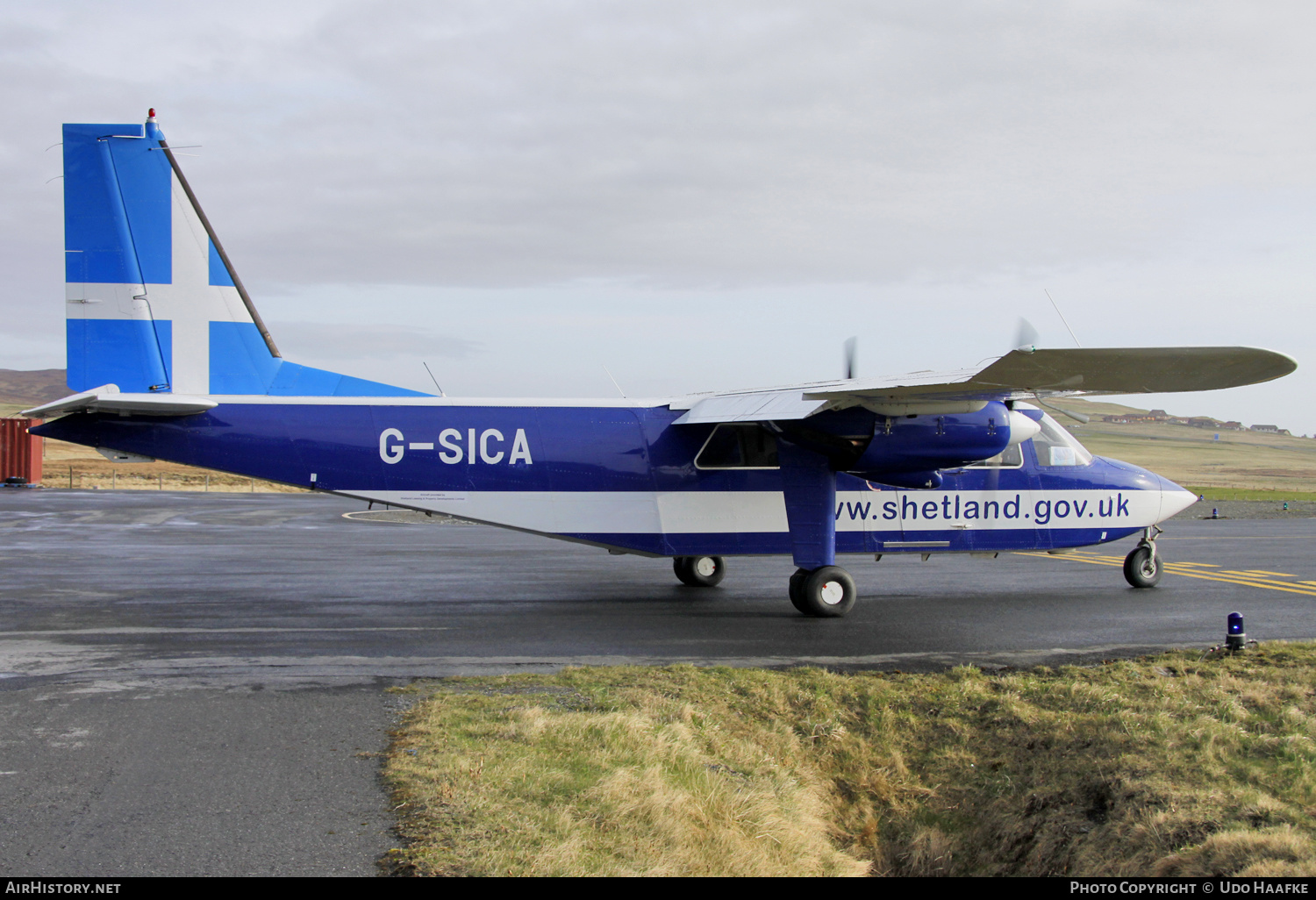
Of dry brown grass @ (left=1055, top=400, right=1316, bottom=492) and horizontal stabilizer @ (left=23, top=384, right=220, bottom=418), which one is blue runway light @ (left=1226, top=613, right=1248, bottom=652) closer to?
horizontal stabilizer @ (left=23, top=384, right=220, bottom=418)

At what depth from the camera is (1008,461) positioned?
14867mm

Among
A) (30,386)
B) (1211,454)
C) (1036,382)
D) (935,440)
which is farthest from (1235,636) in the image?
(30,386)

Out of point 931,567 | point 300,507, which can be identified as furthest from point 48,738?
point 300,507

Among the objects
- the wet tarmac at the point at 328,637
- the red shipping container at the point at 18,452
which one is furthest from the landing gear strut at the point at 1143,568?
the red shipping container at the point at 18,452

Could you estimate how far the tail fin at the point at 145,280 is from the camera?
11.6 m

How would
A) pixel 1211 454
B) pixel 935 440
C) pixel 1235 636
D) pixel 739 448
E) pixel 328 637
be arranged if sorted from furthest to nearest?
pixel 1211 454 → pixel 739 448 → pixel 935 440 → pixel 328 637 → pixel 1235 636

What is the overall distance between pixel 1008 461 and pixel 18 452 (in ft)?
141

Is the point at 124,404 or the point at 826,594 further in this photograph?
the point at 826,594

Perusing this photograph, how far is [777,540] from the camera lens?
13.7m

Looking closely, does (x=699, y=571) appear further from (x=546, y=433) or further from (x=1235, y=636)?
(x=1235, y=636)

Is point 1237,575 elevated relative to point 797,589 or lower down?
lower down

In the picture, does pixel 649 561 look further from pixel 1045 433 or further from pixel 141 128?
pixel 141 128

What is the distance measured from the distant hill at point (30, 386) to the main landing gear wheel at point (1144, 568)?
5440 inches
